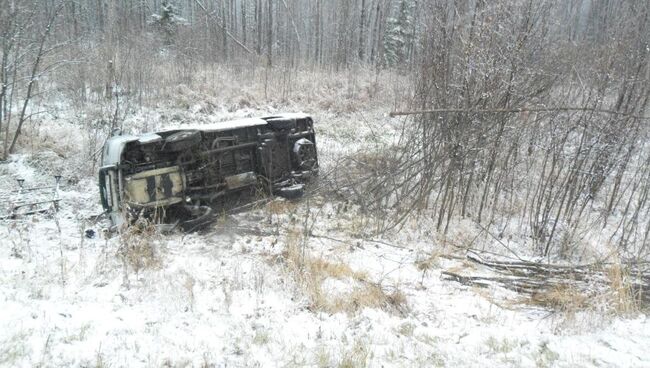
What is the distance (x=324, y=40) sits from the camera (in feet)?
98.5

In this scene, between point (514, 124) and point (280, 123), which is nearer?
point (514, 124)

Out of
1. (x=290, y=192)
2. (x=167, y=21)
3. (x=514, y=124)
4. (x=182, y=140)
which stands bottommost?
(x=290, y=192)

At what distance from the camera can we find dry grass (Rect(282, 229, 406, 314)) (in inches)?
154

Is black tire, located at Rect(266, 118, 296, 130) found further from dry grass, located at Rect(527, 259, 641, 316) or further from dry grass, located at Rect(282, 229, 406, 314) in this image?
dry grass, located at Rect(527, 259, 641, 316)

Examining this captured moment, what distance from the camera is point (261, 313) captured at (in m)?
3.66

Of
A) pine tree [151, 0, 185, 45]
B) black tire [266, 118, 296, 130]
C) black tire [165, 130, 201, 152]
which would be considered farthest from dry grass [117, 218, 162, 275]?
pine tree [151, 0, 185, 45]

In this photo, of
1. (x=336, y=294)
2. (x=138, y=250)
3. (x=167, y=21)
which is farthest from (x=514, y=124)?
(x=167, y=21)

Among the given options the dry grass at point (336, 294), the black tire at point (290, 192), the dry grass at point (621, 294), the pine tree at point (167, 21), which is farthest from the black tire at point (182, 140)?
the pine tree at point (167, 21)

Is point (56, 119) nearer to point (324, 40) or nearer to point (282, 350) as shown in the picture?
point (282, 350)

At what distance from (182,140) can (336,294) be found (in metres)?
3.26

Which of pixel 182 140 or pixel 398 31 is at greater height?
pixel 398 31

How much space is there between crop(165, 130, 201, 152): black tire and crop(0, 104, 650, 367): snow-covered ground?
1.25 meters

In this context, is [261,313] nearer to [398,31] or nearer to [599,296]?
[599,296]

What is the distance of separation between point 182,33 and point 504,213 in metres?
17.2
